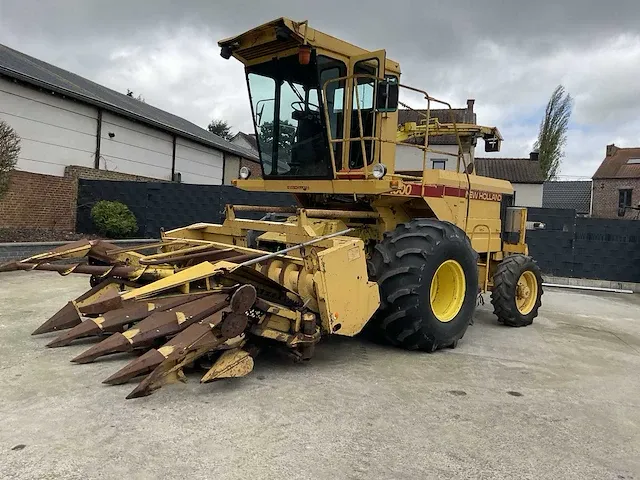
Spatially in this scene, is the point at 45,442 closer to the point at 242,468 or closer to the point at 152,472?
the point at 152,472

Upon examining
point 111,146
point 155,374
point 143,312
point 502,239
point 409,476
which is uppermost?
point 111,146

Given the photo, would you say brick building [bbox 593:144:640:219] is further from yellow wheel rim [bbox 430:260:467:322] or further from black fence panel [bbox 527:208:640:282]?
yellow wheel rim [bbox 430:260:467:322]

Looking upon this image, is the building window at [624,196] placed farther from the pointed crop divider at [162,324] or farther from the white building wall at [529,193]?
the pointed crop divider at [162,324]

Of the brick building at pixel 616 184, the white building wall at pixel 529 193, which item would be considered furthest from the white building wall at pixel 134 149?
the brick building at pixel 616 184

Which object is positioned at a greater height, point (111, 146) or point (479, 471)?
point (111, 146)

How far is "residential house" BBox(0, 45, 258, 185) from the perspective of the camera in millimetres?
12830

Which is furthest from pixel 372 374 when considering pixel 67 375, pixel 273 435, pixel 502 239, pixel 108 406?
pixel 502 239

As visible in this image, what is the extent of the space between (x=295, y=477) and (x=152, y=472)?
702 millimetres

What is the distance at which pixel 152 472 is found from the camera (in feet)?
8.34

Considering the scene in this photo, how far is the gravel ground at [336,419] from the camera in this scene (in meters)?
2.69

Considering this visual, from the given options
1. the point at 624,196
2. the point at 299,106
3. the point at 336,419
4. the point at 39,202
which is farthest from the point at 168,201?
the point at 624,196

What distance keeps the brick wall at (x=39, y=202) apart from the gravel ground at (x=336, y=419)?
837cm

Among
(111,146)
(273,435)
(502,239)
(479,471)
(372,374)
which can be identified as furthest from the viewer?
(111,146)

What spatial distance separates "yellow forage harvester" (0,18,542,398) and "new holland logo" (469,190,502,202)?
0.12 ft
